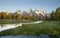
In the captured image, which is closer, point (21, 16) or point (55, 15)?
point (21, 16)

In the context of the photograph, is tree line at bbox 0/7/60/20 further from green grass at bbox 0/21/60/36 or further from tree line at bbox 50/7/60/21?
A: green grass at bbox 0/21/60/36

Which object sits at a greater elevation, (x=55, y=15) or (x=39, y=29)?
(x=55, y=15)

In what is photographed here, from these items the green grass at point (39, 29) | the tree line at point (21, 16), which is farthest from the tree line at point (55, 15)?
the green grass at point (39, 29)

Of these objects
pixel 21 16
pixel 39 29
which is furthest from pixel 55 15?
pixel 21 16

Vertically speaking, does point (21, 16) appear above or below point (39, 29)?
above

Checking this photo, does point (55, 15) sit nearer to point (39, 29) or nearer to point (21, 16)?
point (39, 29)

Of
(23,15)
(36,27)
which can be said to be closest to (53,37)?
(36,27)

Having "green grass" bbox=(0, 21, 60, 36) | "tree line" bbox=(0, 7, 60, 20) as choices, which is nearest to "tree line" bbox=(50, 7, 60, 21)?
"tree line" bbox=(0, 7, 60, 20)

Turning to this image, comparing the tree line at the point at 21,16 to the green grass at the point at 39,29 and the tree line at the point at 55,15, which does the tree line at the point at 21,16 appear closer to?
the tree line at the point at 55,15
